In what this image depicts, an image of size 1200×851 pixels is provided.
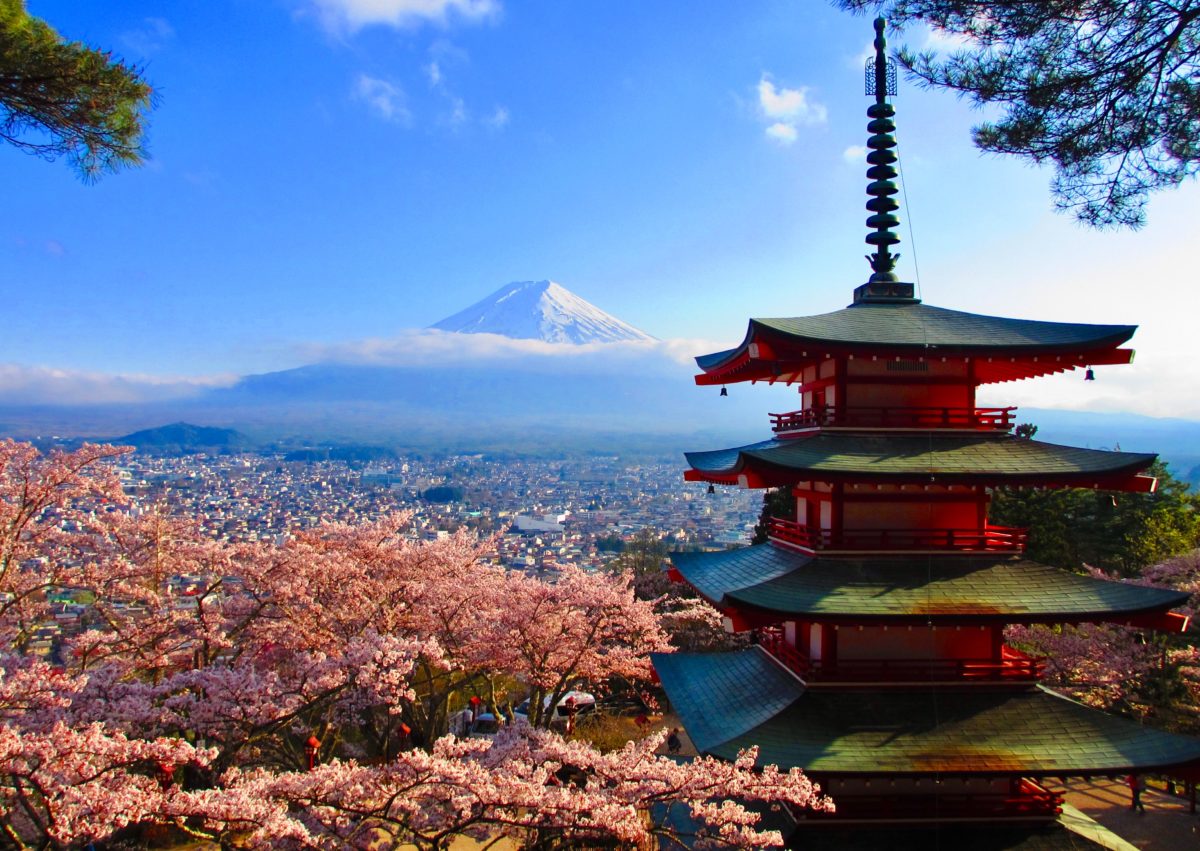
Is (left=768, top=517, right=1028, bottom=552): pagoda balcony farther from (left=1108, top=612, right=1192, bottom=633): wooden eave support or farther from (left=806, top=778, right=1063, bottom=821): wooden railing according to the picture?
(left=806, top=778, right=1063, bottom=821): wooden railing

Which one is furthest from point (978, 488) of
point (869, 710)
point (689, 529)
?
point (689, 529)

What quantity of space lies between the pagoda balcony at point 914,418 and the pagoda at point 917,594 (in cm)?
2

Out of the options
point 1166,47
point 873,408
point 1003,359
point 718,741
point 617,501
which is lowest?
point 617,501

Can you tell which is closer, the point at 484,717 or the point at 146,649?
the point at 146,649

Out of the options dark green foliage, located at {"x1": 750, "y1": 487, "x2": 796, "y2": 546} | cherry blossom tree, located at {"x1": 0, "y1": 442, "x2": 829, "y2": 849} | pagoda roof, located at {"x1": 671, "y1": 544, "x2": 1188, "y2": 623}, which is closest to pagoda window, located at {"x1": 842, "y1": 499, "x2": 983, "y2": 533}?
pagoda roof, located at {"x1": 671, "y1": 544, "x2": 1188, "y2": 623}

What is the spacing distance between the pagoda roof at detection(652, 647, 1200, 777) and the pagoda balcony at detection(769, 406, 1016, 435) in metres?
3.12

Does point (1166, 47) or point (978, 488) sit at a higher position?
point (1166, 47)

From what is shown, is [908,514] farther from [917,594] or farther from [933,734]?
[933,734]

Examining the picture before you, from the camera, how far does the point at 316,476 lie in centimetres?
8819

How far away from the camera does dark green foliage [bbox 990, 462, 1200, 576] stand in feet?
73.9

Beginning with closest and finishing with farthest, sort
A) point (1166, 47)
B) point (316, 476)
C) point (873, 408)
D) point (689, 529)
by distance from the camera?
point (1166, 47) → point (873, 408) → point (689, 529) → point (316, 476)

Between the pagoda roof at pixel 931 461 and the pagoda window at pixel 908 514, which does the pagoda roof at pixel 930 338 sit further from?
the pagoda window at pixel 908 514

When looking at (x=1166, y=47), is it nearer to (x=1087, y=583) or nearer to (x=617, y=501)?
(x=1087, y=583)

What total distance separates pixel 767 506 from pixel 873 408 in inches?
670
